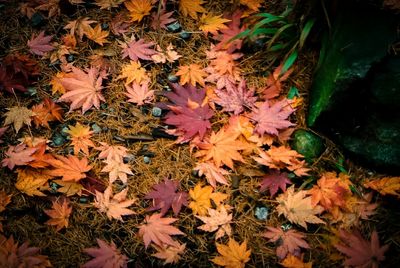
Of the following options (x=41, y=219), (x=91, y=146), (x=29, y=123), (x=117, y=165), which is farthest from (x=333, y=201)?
(x=29, y=123)


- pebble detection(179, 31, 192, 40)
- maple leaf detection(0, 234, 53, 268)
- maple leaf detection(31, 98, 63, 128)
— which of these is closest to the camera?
maple leaf detection(0, 234, 53, 268)


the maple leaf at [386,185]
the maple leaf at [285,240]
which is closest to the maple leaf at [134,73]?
the maple leaf at [285,240]

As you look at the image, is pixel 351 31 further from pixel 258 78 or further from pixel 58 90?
pixel 58 90

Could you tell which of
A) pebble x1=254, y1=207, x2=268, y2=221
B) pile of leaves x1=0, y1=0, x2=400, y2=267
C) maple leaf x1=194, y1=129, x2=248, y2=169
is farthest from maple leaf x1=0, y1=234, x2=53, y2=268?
pebble x1=254, y1=207, x2=268, y2=221

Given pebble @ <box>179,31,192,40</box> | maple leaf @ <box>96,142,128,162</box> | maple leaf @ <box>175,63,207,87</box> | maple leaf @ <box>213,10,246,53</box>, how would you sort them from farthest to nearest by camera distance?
pebble @ <box>179,31,192,40</box> → maple leaf @ <box>213,10,246,53</box> → maple leaf @ <box>175,63,207,87</box> → maple leaf @ <box>96,142,128,162</box>

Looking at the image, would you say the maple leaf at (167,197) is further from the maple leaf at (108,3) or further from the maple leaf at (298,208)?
the maple leaf at (108,3)

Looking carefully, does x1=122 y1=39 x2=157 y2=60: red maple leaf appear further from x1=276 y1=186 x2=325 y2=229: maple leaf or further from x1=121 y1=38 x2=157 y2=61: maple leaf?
x1=276 y1=186 x2=325 y2=229: maple leaf
